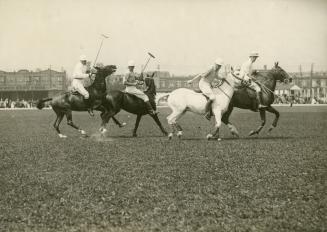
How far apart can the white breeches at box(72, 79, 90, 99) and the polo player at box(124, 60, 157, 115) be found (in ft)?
4.19

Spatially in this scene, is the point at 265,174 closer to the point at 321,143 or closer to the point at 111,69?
the point at 321,143

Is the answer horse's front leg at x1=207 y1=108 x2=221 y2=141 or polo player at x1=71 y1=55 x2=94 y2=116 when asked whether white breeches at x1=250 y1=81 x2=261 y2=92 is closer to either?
horse's front leg at x1=207 y1=108 x2=221 y2=141

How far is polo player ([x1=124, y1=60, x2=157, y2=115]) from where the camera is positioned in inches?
713

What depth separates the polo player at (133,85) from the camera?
713 inches

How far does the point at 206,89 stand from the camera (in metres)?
16.6

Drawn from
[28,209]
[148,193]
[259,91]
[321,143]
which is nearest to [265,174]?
[148,193]

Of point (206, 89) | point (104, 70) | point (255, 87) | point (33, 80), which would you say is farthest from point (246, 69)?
point (33, 80)

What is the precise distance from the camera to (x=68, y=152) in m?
13.9

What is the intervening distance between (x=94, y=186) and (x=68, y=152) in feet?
16.1

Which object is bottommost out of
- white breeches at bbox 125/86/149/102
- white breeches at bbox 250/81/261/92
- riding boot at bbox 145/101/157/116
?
riding boot at bbox 145/101/157/116

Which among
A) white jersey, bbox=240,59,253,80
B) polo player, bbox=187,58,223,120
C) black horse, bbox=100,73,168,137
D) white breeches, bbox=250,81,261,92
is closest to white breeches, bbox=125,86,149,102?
black horse, bbox=100,73,168,137

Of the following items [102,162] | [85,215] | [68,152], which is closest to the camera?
[85,215]

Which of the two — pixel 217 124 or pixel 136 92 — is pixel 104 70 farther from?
pixel 217 124

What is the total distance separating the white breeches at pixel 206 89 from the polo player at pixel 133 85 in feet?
7.36
